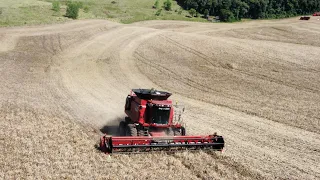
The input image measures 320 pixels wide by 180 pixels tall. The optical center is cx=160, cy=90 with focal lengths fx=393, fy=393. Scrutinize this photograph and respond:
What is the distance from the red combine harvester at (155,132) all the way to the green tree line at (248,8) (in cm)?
6676

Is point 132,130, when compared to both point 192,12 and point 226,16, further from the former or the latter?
point 192,12

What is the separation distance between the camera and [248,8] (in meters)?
88.1

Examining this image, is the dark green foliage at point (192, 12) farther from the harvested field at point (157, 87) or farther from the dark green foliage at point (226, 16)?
the harvested field at point (157, 87)

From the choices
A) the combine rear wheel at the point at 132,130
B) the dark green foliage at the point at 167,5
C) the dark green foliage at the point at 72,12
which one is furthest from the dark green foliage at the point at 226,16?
the combine rear wheel at the point at 132,130

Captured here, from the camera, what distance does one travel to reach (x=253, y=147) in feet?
58.0

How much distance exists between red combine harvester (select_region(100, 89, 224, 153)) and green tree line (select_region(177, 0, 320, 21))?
219 ft

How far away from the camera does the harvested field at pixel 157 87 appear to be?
14297 mm

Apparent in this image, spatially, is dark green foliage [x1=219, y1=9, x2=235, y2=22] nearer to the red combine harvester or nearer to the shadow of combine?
the shadow of combine

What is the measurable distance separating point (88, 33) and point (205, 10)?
131 feet

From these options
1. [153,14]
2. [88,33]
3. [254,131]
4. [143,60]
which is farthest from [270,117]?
[153,14]

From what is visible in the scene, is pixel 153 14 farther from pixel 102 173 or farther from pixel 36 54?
pixel 102 173

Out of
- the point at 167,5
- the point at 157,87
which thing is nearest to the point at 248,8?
the point at 167,5

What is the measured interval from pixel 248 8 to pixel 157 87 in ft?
207

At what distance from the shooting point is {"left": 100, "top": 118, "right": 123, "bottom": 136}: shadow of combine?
1848cm
